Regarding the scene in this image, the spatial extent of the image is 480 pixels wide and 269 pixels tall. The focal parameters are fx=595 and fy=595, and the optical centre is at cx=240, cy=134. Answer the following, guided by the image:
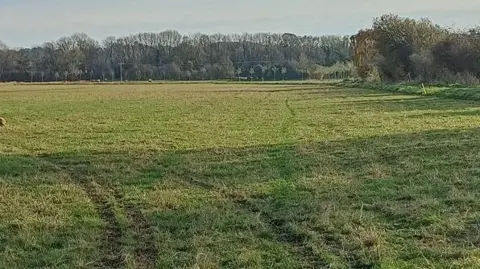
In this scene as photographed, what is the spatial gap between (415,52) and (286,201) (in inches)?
2393

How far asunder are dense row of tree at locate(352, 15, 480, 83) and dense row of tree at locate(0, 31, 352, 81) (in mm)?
60644

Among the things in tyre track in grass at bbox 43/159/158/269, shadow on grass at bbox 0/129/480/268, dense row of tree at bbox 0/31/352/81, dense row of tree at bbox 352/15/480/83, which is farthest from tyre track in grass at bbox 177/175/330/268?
dense row of tree at bbox 0/31/352/81

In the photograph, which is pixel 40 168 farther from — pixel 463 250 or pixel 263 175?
pixel 463 250

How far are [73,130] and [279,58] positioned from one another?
443ft

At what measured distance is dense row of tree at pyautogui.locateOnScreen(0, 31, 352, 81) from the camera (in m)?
146

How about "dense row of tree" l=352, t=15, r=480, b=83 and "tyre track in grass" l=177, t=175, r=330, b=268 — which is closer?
"tyre track in grass" l=177, t=175, r=330, b=268

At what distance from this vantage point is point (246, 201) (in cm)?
1059

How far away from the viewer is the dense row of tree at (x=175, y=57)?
14625 cm

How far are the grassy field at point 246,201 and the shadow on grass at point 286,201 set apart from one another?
0.09 feet

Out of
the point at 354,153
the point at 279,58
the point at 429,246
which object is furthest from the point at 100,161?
the point at 279,58

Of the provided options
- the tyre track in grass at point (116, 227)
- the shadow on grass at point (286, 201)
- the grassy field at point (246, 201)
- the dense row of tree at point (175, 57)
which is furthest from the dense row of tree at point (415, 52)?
the dense row of tree at point (175, 57)

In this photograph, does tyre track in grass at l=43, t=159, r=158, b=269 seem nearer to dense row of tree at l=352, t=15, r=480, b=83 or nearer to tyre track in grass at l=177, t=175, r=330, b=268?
tyre track in grass at l=177, t=175, r=330, b=268

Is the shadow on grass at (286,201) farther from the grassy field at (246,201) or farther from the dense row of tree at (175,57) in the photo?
the dense row of tree at (175,57)

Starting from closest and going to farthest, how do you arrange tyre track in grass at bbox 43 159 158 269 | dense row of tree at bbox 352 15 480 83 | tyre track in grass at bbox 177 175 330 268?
1. tyre track in grass at bbox 177 175 330 268
2. tyre track in grass at bbox 43 159 158 269
3. dense row of tree at bbox 352 15 480 83
